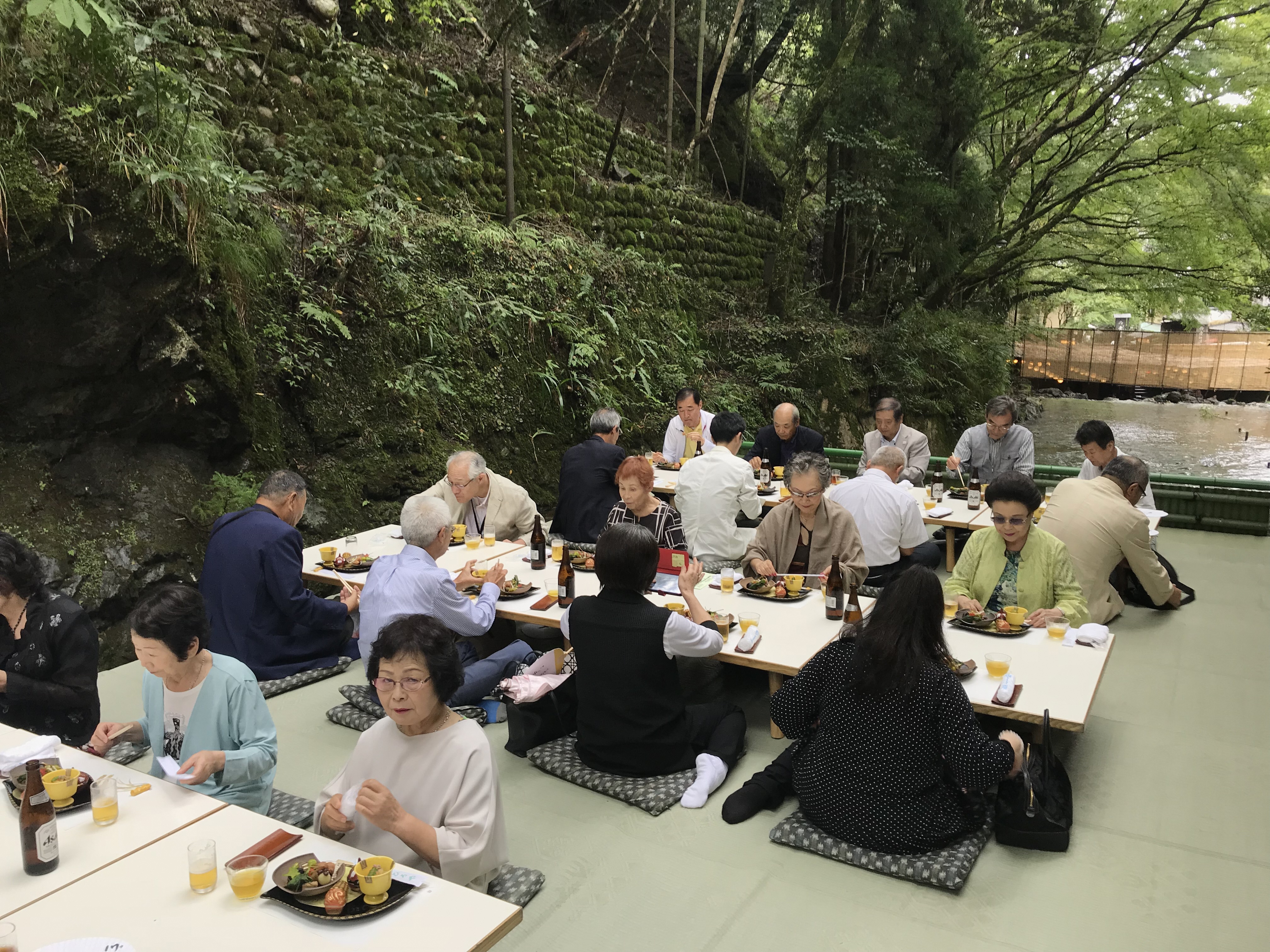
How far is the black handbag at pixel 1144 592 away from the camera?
6.50 m

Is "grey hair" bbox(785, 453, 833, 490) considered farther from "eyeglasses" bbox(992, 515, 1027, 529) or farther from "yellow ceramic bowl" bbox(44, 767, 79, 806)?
"yellow ceramic bowl" bbox(44, 767, 79, 806)

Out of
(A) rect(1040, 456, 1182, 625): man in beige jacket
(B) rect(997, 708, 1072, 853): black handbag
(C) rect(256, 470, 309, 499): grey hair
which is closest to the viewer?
(B) rect(997, 708, 1072, 853): black handbag

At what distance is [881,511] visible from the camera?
18.7 ft

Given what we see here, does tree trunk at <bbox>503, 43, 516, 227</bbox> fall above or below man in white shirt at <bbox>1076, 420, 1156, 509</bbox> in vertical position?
above

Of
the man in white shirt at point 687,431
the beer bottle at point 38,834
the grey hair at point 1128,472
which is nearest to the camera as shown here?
the beer bottle at point 38,834

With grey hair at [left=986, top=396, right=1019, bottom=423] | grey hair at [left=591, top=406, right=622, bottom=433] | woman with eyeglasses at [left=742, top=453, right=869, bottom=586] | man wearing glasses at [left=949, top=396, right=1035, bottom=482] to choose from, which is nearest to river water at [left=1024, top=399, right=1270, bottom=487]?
man wearing glasses at [left=949, top=396, right=1035, bottom=482]

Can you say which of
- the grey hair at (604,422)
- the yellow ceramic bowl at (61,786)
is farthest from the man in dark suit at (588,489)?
the yellow ceramic bowl at (61,786)

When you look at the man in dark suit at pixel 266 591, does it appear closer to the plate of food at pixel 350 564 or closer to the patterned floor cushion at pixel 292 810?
the plate of food at pixel 350 564

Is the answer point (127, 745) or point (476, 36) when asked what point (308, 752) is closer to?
point (127, 745)

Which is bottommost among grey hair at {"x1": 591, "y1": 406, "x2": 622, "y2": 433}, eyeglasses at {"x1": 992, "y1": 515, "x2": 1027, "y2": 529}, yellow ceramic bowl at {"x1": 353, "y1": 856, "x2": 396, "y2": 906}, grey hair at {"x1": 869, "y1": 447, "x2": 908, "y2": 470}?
yellow ceramic bowl at {"x1": 353, "y1": 856, "x2": 396, "y2": 906}

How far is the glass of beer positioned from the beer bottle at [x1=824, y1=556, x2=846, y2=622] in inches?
127

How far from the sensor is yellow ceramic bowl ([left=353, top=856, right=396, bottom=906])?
2.11 m

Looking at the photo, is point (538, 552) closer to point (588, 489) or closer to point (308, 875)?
point (588, 489)

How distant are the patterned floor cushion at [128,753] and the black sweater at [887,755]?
10.8 ft
